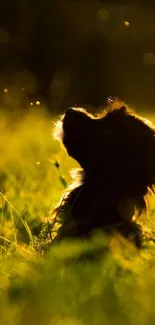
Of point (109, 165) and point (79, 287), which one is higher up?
point (109, 165)

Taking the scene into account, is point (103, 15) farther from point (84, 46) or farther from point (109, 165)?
point (109, 165)

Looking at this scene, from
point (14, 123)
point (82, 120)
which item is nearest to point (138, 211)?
point (82, 120)

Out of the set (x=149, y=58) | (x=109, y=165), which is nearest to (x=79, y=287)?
(x=109, y=165)

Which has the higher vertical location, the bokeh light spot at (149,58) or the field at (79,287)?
the bokeh light spot at (149,58)

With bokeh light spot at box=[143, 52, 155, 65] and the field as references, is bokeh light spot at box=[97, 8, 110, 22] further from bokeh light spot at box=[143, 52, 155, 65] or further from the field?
the field

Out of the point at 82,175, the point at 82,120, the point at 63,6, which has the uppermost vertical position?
the point at 63,6

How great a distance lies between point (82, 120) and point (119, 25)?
24.7 ft

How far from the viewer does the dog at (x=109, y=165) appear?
331cm

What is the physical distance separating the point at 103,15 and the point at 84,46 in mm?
855

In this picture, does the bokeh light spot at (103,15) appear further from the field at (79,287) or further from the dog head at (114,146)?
the field at (79,287)

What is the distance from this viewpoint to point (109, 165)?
3344 mm

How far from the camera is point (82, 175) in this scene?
11.6 feet

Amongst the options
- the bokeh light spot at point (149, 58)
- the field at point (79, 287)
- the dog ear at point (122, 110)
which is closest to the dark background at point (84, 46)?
the bokeh light spot at point (149, 58)

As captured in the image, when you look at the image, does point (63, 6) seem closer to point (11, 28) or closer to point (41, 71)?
point (11, 28)
